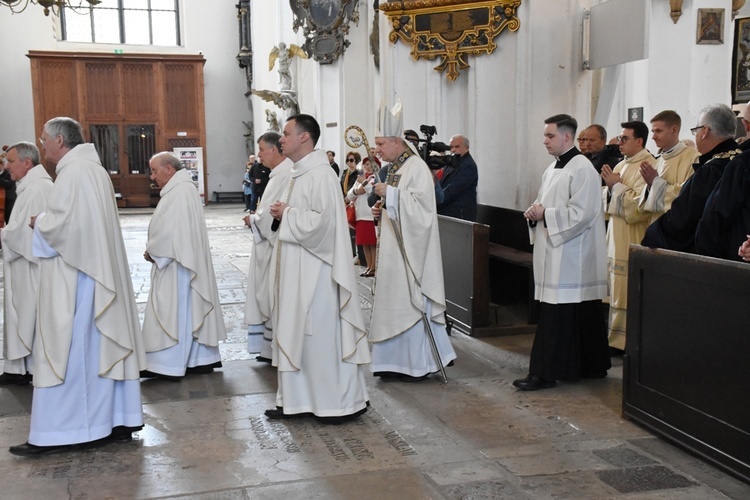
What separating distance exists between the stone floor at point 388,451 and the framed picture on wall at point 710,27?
159 inches

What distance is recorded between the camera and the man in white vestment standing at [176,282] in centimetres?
568

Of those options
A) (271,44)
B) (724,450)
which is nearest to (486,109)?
(724,450)

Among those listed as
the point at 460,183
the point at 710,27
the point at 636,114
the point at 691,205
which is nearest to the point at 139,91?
the point at 460,183

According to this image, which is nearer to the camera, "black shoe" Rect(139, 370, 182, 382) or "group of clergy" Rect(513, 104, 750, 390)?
"group of clergy" Rect(513, 104, 750, 390)

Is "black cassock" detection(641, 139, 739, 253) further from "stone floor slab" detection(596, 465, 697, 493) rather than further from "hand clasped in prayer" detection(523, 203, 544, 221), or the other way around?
"stone floor slab" detection(596, 465, 697, 493)

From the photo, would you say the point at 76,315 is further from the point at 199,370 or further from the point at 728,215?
the point at 728,215

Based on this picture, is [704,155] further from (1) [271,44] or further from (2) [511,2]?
(1) [271,44]

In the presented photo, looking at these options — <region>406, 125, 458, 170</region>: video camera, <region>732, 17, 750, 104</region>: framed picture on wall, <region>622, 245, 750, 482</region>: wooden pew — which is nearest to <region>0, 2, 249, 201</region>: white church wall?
<region>406, 125, 458, 170</region>: video camera

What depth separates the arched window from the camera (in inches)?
935

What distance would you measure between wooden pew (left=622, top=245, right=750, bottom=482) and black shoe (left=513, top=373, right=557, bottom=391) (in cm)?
75

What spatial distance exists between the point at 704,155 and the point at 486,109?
15.0 feet

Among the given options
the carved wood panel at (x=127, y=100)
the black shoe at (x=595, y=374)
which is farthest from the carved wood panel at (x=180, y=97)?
the black shoe at (x=595, y=374)

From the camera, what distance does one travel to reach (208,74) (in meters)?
24.8

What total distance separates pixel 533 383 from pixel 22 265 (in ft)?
12.2
